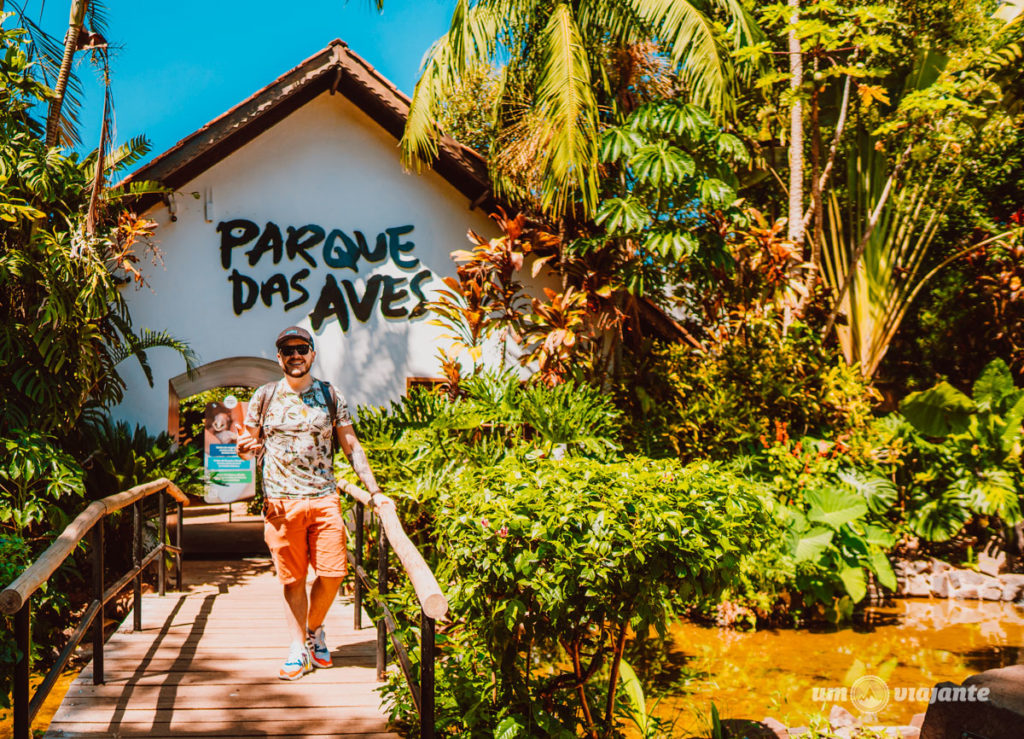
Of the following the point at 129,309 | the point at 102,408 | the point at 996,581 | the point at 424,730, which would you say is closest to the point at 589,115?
the point at 129,309

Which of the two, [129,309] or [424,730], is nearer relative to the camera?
[424,730]

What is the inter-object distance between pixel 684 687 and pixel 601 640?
3.03 metres

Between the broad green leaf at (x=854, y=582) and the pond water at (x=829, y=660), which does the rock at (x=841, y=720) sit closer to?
the pond water at (x=829, y=660)

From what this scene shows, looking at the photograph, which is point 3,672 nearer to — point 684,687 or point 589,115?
point 684,687

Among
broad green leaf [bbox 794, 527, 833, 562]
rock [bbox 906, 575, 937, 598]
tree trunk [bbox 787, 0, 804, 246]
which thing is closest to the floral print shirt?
broad green leaf [bbox 794, 527, 833, 562]

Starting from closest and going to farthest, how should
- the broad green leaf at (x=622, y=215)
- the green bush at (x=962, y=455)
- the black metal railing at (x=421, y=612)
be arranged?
the black metal railing at (x=421, y=612), the broad green leaf at (x=622, y=215), the green bush at (x=962, y=455)

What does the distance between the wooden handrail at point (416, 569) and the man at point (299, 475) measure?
1.02 feet

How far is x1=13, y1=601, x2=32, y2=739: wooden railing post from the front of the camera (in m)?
2.59

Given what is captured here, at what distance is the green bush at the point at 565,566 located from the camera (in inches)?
129

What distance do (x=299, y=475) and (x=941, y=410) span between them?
807cm

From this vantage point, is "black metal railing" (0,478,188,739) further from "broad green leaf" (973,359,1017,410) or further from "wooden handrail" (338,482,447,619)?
"broad green leaf" (973,359,1017,410)

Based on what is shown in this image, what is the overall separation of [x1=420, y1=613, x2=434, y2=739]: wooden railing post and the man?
46.3 inches

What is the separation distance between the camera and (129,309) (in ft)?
25.6

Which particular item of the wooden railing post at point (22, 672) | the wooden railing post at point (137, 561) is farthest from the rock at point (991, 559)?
the wooden railing post at point (22, 672)
